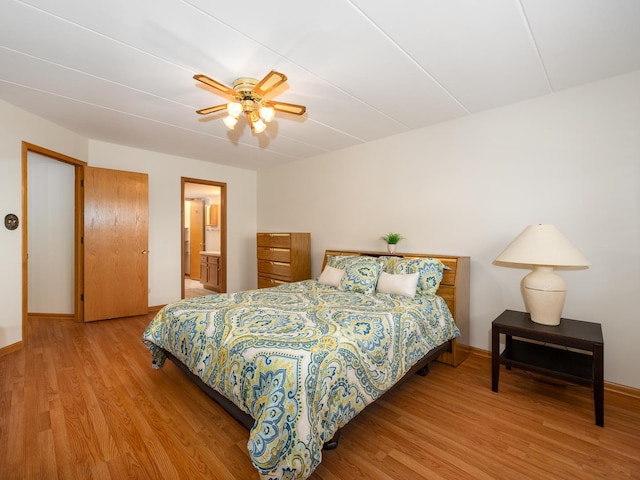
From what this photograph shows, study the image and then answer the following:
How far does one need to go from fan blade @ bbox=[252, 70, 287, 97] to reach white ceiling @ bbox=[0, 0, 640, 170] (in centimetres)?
18

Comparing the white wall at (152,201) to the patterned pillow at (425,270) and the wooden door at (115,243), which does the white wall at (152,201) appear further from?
the patterned pillow at (425,270)

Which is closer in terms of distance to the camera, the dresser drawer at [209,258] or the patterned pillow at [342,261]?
the patterned pillow at [342,261]

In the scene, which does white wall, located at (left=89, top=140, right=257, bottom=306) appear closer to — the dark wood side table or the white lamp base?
the dark wood side table

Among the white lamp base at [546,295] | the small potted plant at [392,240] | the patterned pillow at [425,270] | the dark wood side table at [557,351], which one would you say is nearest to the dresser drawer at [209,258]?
the small potted plant at [392,240]

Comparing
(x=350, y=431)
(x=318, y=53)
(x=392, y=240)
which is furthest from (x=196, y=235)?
(x=350, y=431)

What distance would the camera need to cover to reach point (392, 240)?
3.48 meters

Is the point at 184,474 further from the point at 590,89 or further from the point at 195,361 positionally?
Answer: the point at 590,89

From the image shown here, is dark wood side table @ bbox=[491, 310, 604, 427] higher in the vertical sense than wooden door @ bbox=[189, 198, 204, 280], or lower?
lower

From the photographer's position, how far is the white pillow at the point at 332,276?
129 inches

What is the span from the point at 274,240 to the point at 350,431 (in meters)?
3.18

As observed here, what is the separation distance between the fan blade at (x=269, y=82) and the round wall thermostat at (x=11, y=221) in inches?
114

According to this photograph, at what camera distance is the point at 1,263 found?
2.90 m

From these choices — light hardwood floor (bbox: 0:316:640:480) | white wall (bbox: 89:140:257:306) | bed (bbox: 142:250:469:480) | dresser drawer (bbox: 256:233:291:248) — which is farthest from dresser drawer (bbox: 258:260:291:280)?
light hardwood floor (bbox: 0:316:640:480)

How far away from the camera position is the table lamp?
2.15 metres
